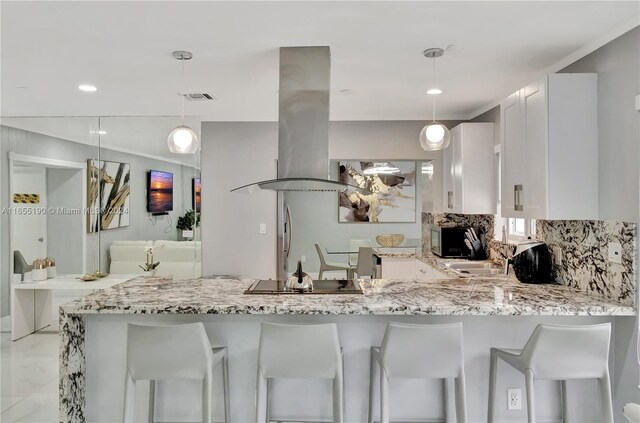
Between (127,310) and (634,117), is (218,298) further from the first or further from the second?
(634,117)

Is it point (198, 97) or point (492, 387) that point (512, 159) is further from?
point (198, 97)

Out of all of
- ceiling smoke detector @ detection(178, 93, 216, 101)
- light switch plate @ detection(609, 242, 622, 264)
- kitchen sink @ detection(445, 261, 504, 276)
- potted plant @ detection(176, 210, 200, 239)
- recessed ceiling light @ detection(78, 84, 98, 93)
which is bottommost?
kitchen sink @ detection(445, 261, 504, 276)

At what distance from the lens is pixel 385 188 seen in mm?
7430

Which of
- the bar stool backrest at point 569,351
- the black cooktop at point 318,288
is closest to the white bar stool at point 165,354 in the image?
the black cooktop at point 318,288

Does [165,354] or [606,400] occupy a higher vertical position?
[165,354]

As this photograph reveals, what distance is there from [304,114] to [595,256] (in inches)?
79.7

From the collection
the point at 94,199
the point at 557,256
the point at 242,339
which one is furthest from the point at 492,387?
the point at 94,199

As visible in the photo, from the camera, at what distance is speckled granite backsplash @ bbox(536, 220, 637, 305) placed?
2305mm

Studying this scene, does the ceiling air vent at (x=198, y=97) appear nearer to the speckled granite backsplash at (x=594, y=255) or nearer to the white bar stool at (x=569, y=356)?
the speckled granite backsplash at (x=594, y=255)

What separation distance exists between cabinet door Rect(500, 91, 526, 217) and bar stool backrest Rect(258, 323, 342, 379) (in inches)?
68.7

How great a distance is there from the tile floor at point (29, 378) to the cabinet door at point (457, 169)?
151 inches

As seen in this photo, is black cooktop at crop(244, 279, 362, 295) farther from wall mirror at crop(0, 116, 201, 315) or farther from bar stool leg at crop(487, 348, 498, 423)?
wall mirror at crop(0, 116, 201, 315)

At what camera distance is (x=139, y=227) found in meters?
5.39

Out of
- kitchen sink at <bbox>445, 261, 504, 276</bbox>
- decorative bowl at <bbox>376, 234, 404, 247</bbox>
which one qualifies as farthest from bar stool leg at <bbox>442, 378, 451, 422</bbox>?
decorative bowl at <bbox>376, 234, 404, 247</bbox>
